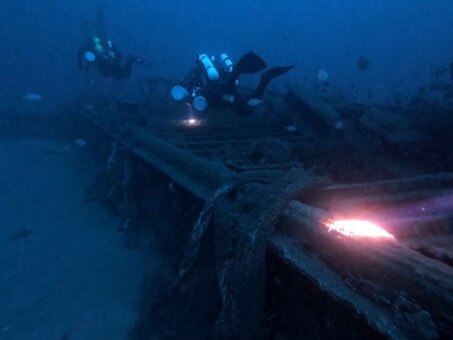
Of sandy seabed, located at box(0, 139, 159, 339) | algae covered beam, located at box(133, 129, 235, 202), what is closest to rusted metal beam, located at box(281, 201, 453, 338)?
algae covered beam, located at box(133, 129, 235, 202)

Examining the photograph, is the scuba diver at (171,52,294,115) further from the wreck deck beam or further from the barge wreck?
the wreck deck beam

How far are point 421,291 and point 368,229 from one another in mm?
405

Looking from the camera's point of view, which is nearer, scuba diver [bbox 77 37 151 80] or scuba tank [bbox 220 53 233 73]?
scuba tank [bbox 220 53 233 73]

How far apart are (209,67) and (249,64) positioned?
1316 mm

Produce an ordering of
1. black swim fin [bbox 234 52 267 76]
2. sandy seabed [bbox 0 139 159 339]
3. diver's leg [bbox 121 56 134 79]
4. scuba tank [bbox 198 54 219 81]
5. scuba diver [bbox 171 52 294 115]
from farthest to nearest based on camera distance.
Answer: diver's leg [bbox 121 56 134 79], scuba tank [bbox 198 54 219 81], scuba diver [bbox 171 52 294 115], black swim fin [bbox 234 52 267 76], sandy seabed [bbox 0 139 159 339]

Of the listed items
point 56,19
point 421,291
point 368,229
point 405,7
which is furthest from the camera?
point 405,7

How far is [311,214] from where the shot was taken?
187 centimetres

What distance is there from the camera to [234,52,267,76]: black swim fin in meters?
6.67

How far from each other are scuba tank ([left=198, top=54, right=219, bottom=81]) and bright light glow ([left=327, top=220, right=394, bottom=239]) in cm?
616

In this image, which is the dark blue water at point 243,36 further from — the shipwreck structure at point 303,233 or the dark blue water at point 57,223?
the shipwreck structure at point 303,233

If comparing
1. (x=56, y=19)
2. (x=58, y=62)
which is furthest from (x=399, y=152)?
(x=56, y=19)

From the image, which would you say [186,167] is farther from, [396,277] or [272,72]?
[272,72]

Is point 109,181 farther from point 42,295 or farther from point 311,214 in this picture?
point 311,214

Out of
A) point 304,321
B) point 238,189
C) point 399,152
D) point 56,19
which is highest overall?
point 56,19
